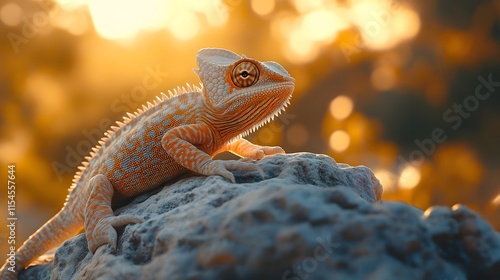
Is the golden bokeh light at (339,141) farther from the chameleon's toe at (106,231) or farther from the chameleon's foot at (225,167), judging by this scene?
the chameleon's toe at (106,231)

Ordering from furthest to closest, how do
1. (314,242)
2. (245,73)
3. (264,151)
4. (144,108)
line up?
(144,108) < (264,151) < (245,73) < (314,242)

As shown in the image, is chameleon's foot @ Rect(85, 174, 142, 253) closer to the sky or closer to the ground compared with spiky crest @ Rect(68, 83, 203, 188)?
closer to the ground

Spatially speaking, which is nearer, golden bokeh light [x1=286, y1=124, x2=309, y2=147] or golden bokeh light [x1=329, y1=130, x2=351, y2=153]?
golden bokeh light [x1=329, y1=130, x2=351, y2=153]

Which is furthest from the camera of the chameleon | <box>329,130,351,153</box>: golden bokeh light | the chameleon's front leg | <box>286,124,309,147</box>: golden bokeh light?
<box>286,124,309,147</box>: golden bokeh light

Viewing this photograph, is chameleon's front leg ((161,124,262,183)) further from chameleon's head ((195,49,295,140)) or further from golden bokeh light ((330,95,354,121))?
golden bokeh light ((330,95,354,121))

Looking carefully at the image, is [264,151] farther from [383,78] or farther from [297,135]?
[383,78]

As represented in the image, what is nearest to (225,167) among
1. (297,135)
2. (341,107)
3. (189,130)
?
(189,130)

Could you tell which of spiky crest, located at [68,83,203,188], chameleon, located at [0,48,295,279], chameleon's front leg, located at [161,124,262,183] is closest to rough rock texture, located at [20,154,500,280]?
chameleon's front leg, located at [161,124,262,183]
